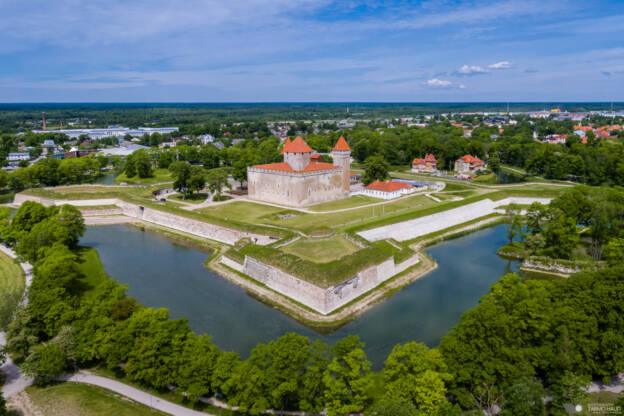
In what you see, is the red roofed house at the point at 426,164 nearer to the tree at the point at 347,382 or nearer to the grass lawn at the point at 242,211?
the grass lawn at the point at 242,211

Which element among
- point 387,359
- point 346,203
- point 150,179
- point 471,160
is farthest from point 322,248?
point 471,160

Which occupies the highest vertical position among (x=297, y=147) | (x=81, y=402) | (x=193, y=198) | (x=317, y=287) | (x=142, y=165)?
(x=297, y=147)

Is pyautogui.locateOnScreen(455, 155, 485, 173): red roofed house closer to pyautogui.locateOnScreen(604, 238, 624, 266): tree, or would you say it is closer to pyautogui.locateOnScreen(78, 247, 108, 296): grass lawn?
pyautogui.locateOnScreen(604, 238, 624, 266): tree

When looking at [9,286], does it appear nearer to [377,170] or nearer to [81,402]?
[81,402]

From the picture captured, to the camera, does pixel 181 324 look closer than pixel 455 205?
Yes

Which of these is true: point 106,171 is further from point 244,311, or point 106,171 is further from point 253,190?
point 244,311

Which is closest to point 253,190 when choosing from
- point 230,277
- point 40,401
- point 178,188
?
point 178,188
